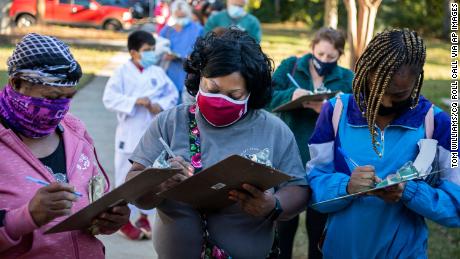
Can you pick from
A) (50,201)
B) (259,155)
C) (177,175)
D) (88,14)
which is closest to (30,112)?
(50,201)

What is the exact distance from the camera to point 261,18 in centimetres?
4359

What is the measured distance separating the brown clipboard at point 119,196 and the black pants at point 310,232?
2.43 meters

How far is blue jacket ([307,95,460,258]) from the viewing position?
11.8 feet

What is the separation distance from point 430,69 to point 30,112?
2017 cm

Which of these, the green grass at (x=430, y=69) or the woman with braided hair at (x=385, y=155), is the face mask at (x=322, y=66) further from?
the woman with braided hair at (x=385, y=155)

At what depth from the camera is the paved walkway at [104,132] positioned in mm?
6824

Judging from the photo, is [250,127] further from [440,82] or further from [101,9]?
[101,9]

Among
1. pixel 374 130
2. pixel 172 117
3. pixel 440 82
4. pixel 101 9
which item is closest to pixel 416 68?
pixel 374 130

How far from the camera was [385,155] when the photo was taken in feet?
11.8

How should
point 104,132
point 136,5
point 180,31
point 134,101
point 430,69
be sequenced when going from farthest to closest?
point 136,5 < point 430,69 < point 104,132 < point 180,31 < point 134,101

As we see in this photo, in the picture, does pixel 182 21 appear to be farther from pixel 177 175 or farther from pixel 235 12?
pixel 177 175

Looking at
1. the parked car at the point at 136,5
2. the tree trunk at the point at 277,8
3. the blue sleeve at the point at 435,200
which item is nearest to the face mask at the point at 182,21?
the blue sleeve at the point at 435,200

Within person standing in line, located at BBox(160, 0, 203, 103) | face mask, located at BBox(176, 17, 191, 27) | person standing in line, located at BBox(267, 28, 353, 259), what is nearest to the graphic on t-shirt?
person standing in line, located at BBox(267, 28, 353, 259)

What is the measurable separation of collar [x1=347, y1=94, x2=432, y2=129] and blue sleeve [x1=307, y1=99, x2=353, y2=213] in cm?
11
